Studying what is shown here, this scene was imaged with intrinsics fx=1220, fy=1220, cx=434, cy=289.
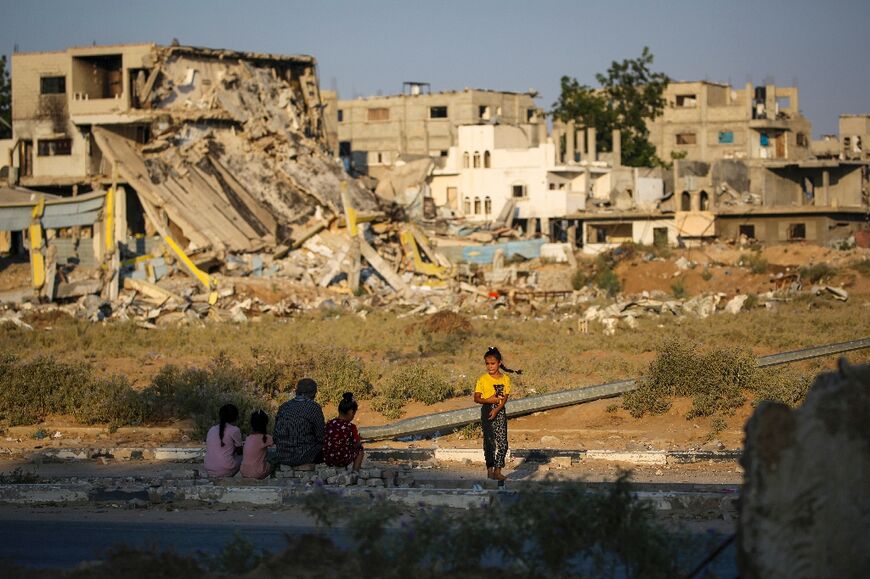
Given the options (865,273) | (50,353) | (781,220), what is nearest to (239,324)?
(50,353)

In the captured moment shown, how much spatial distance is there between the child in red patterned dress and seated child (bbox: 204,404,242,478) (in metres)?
0.86

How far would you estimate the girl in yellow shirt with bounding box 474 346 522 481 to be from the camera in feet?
36.9

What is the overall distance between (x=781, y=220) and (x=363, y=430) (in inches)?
1528

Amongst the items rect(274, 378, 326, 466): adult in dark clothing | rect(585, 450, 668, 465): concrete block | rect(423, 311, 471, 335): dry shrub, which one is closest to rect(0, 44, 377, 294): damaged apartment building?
rect(423, 311, 471, 335): dry shrub

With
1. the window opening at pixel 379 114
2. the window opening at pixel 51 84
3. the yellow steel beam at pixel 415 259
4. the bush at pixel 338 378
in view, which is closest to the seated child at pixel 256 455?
the bush at pixel 338 378

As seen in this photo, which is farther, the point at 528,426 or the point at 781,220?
the point at 781,220

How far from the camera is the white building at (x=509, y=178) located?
2168 inches

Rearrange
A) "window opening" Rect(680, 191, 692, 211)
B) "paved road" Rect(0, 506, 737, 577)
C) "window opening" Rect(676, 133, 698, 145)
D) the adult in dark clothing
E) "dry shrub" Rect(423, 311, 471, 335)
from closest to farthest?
"paved road" Rect(0, 506, 737, 577) → the adult in dark clothing → "dry shrub" Rect(423, 311, 471, 335) → "window opening" Rect(680, 191, 692, 211) → "window opening" Rect(676, 133, 698, 145)

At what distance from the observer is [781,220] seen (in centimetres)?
5041

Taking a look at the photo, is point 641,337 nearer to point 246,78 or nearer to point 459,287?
point 459,287

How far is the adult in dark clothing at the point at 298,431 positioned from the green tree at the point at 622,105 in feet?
181

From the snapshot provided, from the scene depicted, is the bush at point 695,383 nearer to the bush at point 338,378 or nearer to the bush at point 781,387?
the bush at point 781,387

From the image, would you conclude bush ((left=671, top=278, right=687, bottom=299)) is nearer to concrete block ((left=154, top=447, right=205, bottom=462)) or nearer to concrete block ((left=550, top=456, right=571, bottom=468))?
concrete block ((left=550, top=456, right=571, bottom=468))

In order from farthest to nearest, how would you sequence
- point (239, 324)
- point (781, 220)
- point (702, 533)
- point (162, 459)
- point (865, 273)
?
point (781, 220) → point (865, 273) → point (239, 324) → point (162, 459) → point (702, 533)
